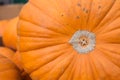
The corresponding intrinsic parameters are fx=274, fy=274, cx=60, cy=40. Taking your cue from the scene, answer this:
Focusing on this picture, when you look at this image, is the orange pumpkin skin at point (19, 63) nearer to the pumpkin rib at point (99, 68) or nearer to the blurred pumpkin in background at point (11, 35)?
the blurred pumpkin in background at point (11, 35)

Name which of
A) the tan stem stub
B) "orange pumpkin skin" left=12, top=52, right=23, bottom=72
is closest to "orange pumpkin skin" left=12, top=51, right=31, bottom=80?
"orange pumpkin skin" left=12, top=52, right=23, bottom=72

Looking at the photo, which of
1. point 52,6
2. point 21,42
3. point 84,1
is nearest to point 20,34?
point 21,42

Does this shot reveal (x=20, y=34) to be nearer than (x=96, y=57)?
No

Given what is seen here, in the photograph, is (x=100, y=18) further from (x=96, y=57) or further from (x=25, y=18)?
(x=25, y=18)

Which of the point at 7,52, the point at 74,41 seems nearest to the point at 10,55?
the point at 7,52

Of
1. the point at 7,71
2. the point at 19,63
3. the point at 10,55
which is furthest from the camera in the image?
the point at 10,55

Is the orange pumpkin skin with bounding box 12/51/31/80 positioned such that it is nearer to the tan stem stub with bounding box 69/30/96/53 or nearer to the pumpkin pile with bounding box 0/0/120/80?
Answer: the pumpkin pile with bounding box 0/0/120/80

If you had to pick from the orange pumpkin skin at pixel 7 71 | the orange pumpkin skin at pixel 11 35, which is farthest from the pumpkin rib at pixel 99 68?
the orange pumpkin skin at pixel 11 35

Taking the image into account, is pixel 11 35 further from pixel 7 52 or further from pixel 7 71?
pixel 7 71
